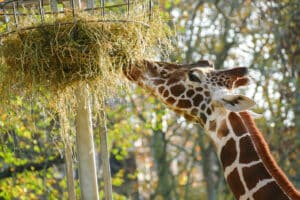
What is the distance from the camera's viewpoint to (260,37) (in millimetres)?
11461

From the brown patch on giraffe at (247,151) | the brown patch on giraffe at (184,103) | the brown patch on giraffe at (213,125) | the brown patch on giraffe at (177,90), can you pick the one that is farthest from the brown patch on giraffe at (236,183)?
the brown patch on giraffe at (177,90)

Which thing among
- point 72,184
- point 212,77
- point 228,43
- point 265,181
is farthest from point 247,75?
point 228,43

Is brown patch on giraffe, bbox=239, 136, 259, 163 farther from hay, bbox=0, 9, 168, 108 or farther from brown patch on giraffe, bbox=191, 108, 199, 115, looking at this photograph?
hay, bbox=0, 9, 168, 108

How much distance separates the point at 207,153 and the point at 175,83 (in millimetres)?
6564

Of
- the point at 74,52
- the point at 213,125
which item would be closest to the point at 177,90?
the point at 213,125

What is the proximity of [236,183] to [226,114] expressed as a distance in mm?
477

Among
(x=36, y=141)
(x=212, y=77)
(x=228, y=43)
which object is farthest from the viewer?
(x=228, y=43)

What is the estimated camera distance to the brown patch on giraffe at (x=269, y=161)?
465 cm

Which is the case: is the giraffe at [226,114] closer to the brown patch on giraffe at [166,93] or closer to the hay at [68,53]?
the brown patch on giraffe at [166,93]

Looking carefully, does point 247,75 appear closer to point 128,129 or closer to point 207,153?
point 128,129

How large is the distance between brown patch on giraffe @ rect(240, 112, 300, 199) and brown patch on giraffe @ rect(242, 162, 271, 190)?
30mm

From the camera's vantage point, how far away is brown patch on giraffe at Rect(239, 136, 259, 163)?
4867 mm

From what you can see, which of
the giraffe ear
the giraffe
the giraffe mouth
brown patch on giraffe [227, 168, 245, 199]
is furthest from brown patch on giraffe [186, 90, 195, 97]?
brown patch on giraffe [227, 168, 245, 199]

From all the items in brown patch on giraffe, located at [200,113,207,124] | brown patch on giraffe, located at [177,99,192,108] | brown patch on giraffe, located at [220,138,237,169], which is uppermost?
brown patch on giraffe, located at [177,99,192,108]
